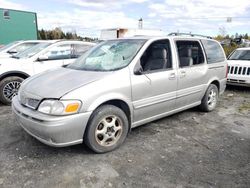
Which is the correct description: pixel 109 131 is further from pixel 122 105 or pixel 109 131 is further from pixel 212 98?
pixel 212 98

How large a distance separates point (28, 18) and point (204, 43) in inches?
796

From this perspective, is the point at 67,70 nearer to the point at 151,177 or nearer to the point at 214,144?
the point at 151,177

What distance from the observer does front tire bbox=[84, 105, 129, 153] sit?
10.4 ft

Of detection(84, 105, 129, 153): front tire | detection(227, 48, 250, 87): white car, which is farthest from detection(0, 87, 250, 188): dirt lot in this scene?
detection(227, 48, 250, 87): white car

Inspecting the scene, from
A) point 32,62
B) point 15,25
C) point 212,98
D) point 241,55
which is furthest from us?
point 15,25

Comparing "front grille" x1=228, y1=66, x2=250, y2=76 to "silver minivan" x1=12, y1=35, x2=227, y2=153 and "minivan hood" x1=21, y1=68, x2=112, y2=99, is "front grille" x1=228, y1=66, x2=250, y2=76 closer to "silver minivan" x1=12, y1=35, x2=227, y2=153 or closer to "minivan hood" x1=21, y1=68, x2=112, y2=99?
"silver minivan" x1=12, y1=35, x2=227, y2=153

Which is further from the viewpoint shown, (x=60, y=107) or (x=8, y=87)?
(x=8, y=87)

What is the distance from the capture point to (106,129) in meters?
3.38

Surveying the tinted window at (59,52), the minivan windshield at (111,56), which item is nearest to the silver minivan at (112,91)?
the minivan windshield at (111,56)

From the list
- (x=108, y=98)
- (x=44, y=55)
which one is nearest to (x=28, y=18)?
(x=44, y=55)

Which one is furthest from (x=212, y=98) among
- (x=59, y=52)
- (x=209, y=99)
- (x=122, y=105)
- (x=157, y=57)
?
(x=59, y=52)

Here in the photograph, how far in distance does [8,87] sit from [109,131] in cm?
359

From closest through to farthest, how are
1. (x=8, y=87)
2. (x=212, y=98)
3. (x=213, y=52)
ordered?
(x=213, y=52) → (x=212, y=98) → (x=8, y=87)

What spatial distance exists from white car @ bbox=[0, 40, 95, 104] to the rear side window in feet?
11.7
